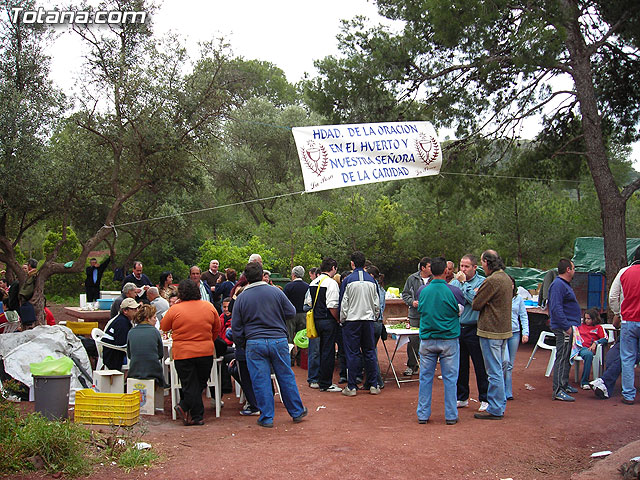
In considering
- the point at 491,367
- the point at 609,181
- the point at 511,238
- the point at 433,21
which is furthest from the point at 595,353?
the point at 511,238

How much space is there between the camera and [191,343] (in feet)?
20.7

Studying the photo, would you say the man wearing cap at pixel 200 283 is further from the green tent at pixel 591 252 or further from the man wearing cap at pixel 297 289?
the green tent at pixel 591 252

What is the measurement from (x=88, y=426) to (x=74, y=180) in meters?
7.65

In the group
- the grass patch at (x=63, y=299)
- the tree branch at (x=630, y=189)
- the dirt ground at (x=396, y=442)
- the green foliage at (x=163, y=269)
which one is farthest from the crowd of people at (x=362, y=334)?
the green foliage at (x=163, y=269)

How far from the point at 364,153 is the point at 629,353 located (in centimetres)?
445

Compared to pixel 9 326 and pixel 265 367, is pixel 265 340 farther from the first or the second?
pixel 9 326

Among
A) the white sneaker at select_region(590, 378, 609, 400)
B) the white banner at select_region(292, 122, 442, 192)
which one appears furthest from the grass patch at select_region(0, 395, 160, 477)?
the white sneaker at select_region(590, 378, 609, 400)

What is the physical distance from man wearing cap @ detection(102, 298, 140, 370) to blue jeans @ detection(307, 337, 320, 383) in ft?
8.40

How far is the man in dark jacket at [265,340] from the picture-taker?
6375 millimetres

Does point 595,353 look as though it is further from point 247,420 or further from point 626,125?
point 626,125

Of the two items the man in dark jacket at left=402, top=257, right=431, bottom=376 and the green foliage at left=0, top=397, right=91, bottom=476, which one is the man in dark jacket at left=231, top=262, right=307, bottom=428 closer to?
the green foliage at left=0, top=397, right=91, bottom=476

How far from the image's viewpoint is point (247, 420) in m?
→ 6.70

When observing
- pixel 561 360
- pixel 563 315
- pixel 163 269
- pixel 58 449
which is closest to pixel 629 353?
pixel 561 360

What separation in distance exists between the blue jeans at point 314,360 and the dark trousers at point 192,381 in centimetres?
257
